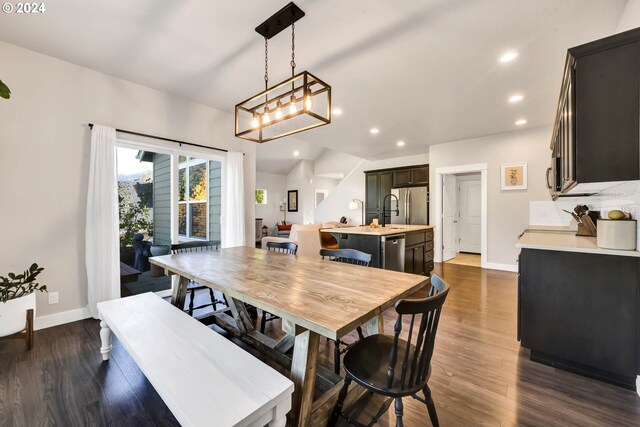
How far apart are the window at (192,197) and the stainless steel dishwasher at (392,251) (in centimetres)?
288

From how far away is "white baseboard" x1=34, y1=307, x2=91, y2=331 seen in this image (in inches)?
105

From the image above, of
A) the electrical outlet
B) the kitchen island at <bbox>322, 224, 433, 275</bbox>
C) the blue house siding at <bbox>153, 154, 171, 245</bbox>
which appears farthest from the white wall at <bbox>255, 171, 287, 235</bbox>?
the electrical outlet

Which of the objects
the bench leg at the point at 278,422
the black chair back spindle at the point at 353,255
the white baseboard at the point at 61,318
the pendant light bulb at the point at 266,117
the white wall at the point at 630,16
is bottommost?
the white baseboard at the point at 61,318

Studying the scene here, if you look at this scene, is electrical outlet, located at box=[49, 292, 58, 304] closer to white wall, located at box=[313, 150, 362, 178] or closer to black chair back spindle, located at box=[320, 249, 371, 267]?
black chair back spindle, located at box=[320, 249, 371, 267]

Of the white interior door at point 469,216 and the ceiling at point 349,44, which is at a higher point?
the ceiling at point 349,44

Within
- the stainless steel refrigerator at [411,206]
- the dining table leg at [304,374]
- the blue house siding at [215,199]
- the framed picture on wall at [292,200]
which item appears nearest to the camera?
the dining table leg at [304,374]

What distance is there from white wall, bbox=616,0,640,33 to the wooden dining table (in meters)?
2.32

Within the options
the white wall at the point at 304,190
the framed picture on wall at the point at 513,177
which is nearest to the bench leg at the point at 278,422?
the framed picture on wall at the point at 513,177

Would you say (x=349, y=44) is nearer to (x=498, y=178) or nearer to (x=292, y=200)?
(x=498, y=178)

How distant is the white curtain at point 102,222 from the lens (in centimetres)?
290

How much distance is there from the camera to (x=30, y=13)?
2133 mm

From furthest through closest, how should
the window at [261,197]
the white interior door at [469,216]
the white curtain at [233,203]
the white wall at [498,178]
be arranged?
the window at [261,197], the white interior door at [469,216], the white wall at [498,178], the white curtain at [233,203]

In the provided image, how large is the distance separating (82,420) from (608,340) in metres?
3.43

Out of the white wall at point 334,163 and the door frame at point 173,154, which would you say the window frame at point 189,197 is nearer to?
the door frame at point 173,154
